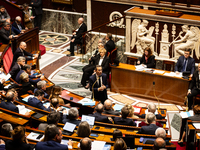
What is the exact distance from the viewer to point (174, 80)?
792 centimetres

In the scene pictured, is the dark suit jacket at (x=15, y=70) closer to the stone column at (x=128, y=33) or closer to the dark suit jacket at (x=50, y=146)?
the stone column at (x=128, y=33)

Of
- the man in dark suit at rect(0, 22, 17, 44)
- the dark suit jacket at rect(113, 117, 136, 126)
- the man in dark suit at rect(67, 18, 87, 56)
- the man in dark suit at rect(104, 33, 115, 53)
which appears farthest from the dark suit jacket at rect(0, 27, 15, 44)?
the dark suit jacket at rect(113, 117, 136, 126)

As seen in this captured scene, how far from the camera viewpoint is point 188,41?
8539mm

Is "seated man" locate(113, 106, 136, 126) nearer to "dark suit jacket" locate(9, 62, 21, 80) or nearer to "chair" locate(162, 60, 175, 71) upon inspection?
"dark suit jacket" locate(9, 62, 21, 80)

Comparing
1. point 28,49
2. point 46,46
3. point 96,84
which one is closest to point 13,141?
point 96,84

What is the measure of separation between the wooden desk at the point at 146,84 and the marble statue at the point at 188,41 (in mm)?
1179

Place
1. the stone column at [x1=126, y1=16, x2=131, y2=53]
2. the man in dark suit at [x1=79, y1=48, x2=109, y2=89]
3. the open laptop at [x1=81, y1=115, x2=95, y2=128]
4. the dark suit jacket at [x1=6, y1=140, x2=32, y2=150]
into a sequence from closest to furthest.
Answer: the dark suit jacket at [x1=6, y1=140, x2=32, y2=150] → the open laptop at [x1=81, y1=115, x2=95, y2=128] → the man in dark suit at [x1=79, y1=48, x2=109, y2=89] → the stone column at [x1=126, y1=16, x2=131, y2=53]

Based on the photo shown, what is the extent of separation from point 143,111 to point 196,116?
1080mm

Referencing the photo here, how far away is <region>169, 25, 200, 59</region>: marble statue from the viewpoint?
842 cm

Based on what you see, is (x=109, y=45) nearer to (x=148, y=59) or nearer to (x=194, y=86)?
(x=148, y=59)

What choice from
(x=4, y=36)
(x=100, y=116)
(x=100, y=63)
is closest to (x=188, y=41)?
(x=100, y=63)

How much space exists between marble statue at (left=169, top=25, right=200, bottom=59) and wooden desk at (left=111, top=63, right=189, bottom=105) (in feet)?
3.87

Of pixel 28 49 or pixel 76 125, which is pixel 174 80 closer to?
pixel 76 125

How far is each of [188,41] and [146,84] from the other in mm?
1696
